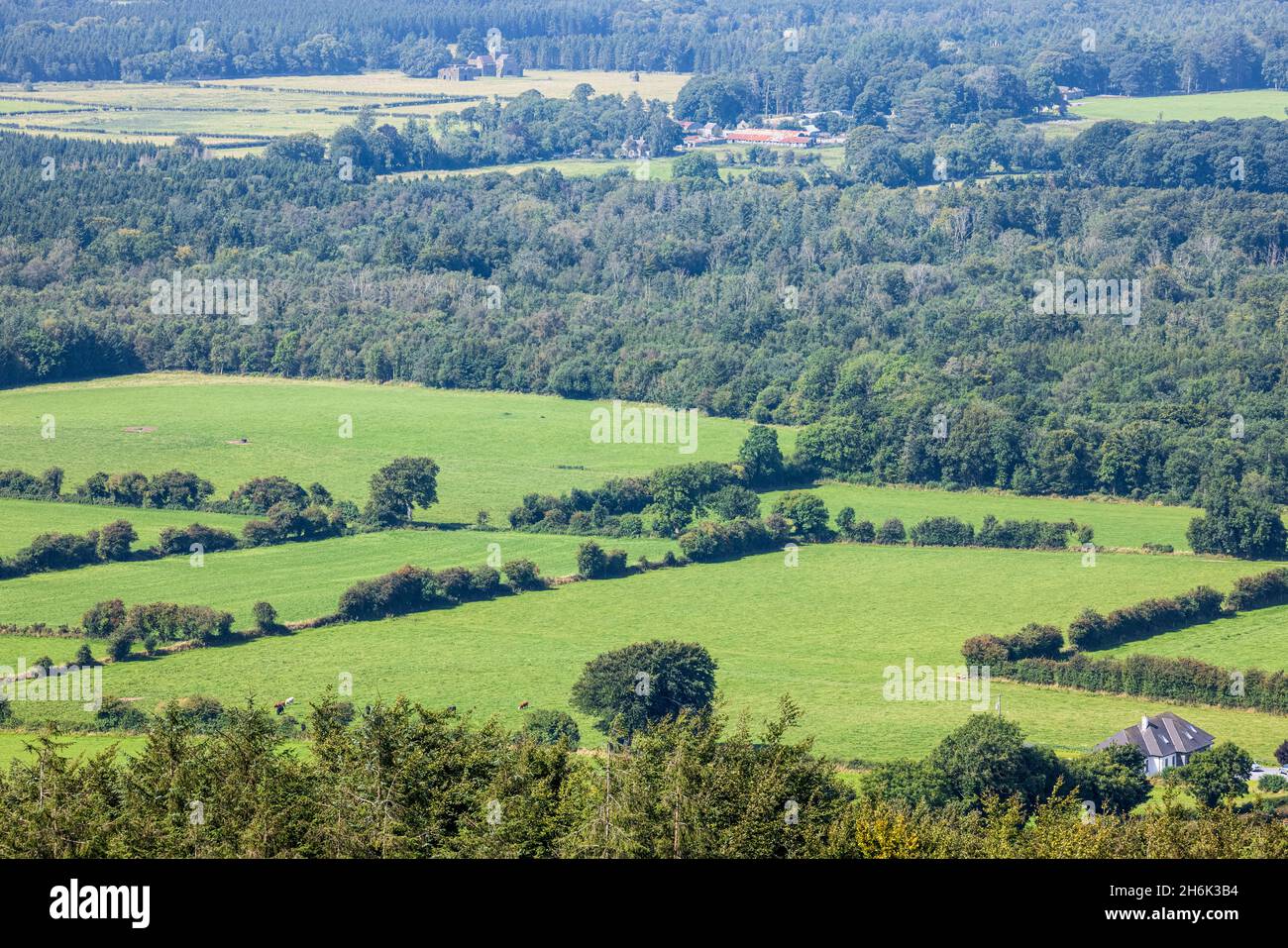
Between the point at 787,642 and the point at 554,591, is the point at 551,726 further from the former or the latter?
the point at 554,591

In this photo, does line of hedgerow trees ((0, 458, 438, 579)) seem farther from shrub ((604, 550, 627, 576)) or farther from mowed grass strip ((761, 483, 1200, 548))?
mowed grass strip ((761, 483, 1200, 548))

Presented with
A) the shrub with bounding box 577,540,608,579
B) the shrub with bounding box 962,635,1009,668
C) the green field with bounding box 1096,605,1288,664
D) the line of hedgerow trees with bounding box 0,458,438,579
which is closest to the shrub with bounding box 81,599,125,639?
the line of hedgerow trees with bounding box 0,458,438,579

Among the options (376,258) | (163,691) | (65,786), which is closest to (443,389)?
(376,258)

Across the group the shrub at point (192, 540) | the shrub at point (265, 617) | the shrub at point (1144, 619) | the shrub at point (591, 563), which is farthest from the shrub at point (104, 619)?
the shrub at point (1144, 619)

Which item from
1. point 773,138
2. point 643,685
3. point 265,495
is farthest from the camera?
point 773,138

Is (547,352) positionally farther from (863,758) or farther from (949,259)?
(863,758)

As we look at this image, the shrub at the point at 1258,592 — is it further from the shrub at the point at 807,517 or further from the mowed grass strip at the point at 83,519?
the mowed grass strip at the point at 83,519

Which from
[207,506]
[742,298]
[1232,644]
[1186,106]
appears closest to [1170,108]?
[1186,106]
